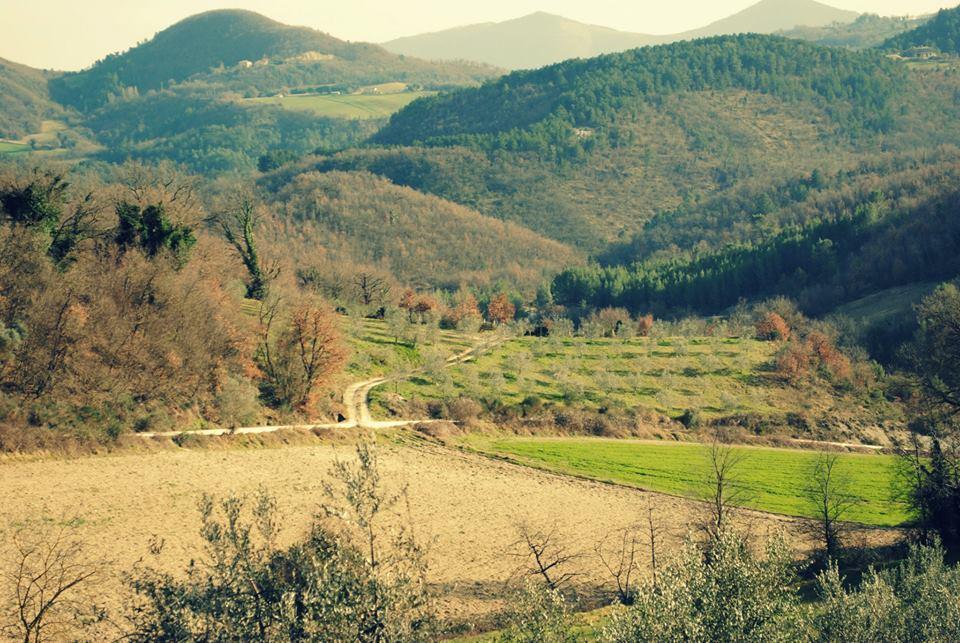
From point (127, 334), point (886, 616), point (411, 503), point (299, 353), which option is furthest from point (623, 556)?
point (127, 334)

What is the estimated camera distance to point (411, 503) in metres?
51.7

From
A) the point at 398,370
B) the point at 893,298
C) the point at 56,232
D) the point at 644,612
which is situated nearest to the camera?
the point at 644,612

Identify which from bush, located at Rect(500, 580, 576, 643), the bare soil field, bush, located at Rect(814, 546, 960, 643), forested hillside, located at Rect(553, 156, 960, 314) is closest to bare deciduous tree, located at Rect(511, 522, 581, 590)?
the bare soil field

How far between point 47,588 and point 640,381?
2530 inches

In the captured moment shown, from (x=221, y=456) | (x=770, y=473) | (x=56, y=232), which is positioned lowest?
(x=770, y=473)

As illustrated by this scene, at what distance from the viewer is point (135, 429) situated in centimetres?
5475

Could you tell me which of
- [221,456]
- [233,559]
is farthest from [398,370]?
[233,559]

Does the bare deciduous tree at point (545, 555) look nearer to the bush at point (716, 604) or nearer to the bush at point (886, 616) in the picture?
the bush at point (716, 604)

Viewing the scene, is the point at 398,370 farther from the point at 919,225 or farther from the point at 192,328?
the point at 919,225

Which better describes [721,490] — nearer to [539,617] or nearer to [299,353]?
[539,617]

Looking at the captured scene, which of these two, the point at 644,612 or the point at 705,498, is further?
the point at 705,498

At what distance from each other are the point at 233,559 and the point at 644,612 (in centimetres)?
1314

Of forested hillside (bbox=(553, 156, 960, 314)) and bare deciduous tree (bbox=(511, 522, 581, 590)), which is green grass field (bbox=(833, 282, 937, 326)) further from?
bare deciduous tree (bbox=(511, 522, 581, 590))

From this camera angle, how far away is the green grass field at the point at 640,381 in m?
80.8
